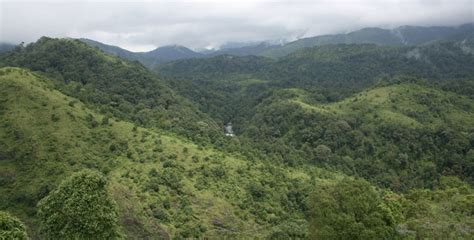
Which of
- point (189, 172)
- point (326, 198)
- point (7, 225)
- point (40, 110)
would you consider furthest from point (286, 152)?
point (7, 225)

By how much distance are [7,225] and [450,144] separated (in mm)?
120295

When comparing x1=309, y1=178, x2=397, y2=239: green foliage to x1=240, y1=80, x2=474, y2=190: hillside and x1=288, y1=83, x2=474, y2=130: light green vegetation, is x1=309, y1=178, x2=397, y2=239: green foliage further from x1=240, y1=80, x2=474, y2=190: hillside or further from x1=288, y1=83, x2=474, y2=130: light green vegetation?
x1=288, y1=83, x2=474, y2=130: light green vegetation

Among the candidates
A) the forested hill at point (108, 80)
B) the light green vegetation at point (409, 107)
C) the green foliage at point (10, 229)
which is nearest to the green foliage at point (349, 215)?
the green foliage at point (10, 229)

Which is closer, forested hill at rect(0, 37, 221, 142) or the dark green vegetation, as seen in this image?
the dark green vegetation

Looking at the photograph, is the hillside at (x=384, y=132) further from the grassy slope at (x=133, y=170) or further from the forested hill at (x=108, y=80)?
the grassy slope at (x=133, y=170)

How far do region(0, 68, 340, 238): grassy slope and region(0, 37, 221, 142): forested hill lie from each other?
23685mm

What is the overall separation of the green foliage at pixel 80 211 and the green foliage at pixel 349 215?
1984 centimetres

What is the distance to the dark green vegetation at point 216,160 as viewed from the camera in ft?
150

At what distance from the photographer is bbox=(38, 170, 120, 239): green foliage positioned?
43750 mm

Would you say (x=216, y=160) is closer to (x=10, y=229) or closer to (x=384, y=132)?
(x=10, y=229)

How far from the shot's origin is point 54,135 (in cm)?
7438

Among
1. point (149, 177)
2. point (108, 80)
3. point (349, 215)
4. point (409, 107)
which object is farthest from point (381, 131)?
point (349, 215)

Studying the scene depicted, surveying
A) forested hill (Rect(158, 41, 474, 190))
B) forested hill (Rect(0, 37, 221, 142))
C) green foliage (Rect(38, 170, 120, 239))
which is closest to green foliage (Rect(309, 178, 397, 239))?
green foliage (Rect(38, 170, 120, 239))

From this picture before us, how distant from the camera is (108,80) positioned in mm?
137000
